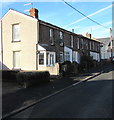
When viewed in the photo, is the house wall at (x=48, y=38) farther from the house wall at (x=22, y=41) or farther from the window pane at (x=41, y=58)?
the window pane at (x=41, y=58)

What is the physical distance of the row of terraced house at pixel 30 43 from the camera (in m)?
17.2

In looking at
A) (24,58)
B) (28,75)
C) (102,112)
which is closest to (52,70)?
(24,58)

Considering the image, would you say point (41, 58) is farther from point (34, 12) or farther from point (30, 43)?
point (34, 12)

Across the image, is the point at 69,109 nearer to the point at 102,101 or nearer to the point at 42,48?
the point at 102,101

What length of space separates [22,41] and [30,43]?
3.93 feet

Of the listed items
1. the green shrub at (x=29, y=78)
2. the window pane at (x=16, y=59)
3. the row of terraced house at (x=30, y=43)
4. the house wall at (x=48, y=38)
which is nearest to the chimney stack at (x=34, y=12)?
the row of terraced house at (x=30, y=43)

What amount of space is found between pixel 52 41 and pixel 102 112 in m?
14.8

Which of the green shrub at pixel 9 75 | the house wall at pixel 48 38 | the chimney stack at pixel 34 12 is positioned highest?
the chimney stack at pixel 34 12

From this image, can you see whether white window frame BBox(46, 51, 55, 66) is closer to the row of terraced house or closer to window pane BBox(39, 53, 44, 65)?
the row of terraced house

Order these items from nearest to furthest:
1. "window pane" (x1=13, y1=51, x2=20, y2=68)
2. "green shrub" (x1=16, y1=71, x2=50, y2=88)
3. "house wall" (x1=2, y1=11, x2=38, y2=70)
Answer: "green shrub" (x1=16, y1=71, x2=50, y2=88) → "house wall" (x1=2, y1=11, x2=38, y2=70) → "window pane" (x1=13, y1=51, x2=20, y2=68)

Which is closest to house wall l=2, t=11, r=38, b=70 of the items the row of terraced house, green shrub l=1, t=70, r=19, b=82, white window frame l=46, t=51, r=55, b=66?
the row of terraced house

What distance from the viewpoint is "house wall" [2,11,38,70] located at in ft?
57.3

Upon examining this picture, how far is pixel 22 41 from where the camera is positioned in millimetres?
18172

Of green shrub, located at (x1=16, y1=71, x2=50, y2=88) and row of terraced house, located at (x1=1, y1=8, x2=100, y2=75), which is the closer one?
green shrub, located at (x1=16, y1=71, x2=50, y2=88)
